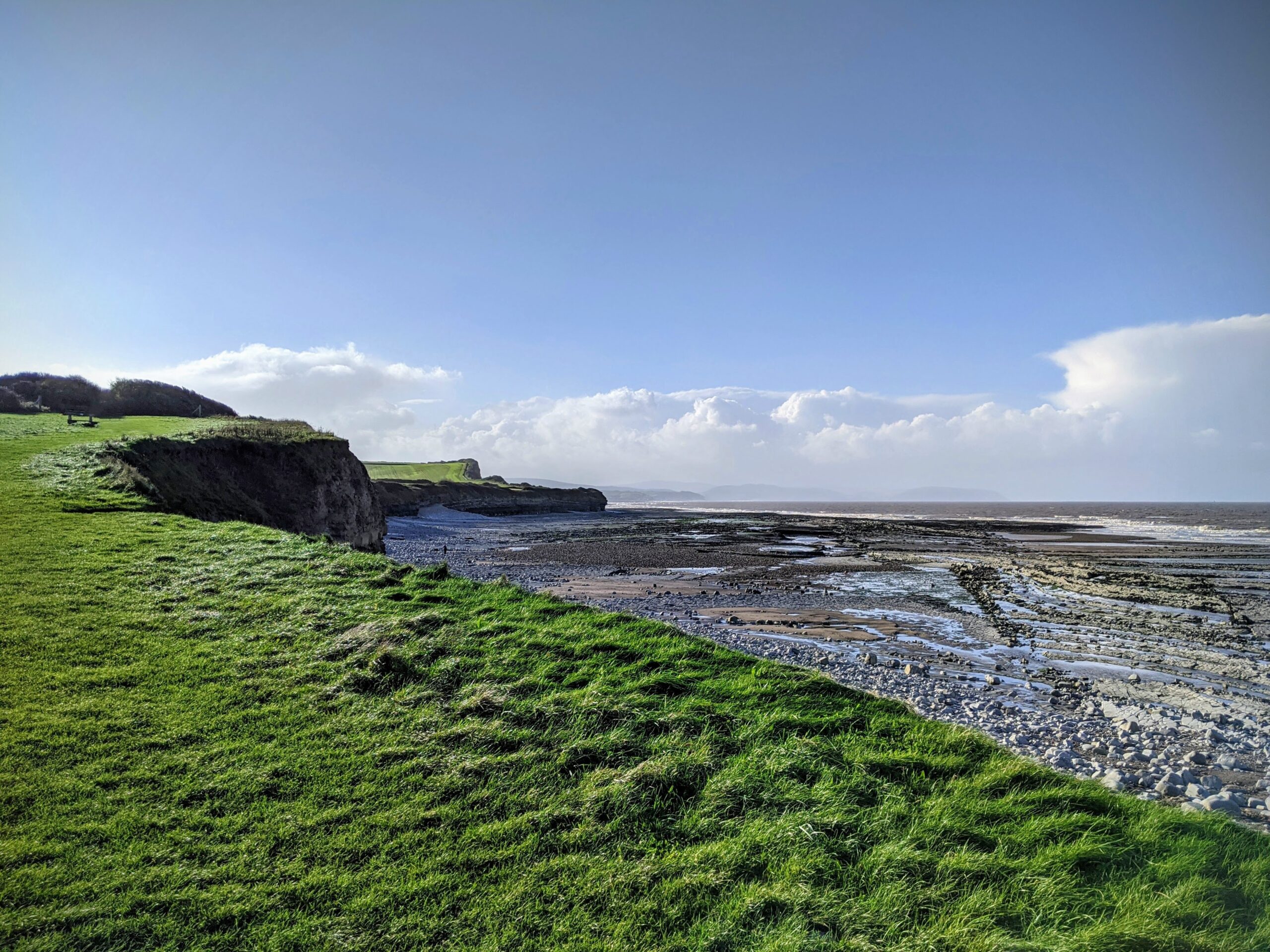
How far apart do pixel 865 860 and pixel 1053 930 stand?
139 centimetres

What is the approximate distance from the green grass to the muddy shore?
144 inches

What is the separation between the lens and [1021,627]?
19984mm

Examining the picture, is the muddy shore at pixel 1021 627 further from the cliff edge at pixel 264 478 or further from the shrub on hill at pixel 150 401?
the shrub on hill at pixel 150 401

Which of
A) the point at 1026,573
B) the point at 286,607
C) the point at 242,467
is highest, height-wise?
the point at 242,467

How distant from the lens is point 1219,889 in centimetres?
485

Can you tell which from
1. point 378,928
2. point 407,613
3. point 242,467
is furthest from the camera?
point 242,467

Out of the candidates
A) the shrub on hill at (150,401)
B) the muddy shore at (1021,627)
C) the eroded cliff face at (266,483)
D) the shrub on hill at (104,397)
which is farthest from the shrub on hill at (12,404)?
the muddy shore at (1021,627)

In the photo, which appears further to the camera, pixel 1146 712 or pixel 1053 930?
pixel 1146 712

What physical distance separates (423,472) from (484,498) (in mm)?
15972

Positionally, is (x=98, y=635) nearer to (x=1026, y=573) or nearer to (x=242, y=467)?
(x=242, y=467)

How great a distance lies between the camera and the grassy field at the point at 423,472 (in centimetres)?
9831

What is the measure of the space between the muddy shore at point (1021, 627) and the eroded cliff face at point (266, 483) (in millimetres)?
5220

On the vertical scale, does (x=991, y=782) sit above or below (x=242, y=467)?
below

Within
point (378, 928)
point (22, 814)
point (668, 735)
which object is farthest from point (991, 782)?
point (22, 814)
